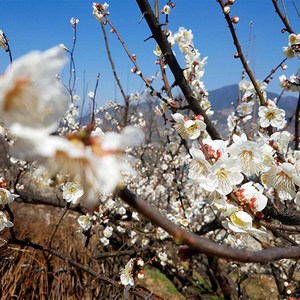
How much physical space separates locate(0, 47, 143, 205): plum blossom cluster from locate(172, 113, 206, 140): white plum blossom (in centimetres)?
105

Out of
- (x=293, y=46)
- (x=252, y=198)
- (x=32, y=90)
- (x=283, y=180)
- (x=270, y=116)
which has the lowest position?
(x=32, y=90)

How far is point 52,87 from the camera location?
0.47 meters

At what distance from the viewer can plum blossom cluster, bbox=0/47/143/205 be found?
16.1 inches

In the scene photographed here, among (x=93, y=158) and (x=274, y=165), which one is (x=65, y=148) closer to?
(x=93, y=158)

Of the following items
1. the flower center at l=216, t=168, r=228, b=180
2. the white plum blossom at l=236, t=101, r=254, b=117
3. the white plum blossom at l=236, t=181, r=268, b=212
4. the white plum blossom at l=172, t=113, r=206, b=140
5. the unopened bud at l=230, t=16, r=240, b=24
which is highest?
the white plum blossom at l=236, t=101, r=254, b=117

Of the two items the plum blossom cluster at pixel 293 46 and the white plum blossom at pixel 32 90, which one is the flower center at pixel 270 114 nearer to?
the plum blossom cluster at pixel 293 46

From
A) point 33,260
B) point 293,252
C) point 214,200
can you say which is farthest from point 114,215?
point 293,252

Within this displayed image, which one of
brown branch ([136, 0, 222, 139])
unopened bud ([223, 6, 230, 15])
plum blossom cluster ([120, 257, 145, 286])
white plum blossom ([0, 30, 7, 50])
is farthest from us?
white plum blossom ([0, 30, 7, 50])

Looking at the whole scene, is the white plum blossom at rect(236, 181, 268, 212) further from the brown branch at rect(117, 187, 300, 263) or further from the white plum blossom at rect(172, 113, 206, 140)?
the brown branch at rect(117, 187, 300, 263)

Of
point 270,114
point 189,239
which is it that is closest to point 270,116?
point 270,114

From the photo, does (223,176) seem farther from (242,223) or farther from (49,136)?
(49,136)

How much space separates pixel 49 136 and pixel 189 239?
0.25 m

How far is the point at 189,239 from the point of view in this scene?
509 mm

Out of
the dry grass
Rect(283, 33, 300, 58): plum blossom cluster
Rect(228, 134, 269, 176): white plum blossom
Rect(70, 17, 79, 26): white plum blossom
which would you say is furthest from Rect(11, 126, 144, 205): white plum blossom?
Rect(70, 17, 79, 26): white plum blossom
